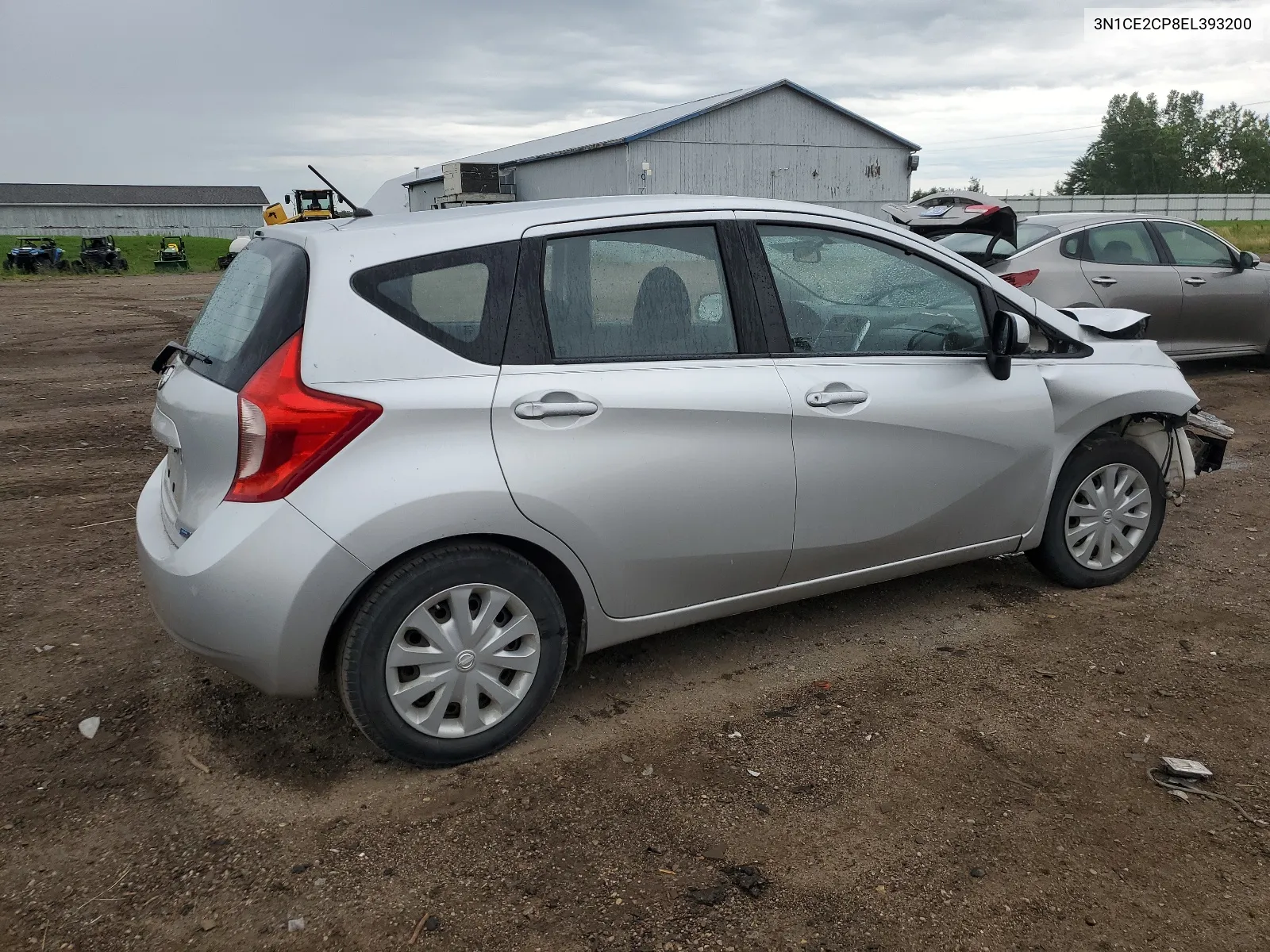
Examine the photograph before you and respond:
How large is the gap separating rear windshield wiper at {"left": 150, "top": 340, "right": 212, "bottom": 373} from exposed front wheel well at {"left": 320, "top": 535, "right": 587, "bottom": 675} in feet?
2.97

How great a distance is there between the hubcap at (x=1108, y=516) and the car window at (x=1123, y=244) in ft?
15.5

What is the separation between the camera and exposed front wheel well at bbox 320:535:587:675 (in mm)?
2865

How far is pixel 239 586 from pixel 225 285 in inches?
48.3

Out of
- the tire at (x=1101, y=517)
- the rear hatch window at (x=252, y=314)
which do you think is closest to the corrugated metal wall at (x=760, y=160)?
the tire at (x=1101, y=517)

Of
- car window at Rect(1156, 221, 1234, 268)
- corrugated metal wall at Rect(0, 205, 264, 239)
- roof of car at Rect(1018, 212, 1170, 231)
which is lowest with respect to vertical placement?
car window at Rect(1156, 221, 1234, 268)

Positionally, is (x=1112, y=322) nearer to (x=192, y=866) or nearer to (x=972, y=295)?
(x=972, y=295)

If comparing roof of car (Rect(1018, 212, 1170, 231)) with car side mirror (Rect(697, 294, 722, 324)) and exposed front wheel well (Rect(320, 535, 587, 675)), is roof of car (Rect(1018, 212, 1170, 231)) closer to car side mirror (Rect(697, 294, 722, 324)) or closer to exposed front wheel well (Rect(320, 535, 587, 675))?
car side mirror (Rect(697, 294, 722, 324))

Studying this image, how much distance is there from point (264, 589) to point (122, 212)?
3431 inches

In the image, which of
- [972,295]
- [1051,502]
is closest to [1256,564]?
[1051,502]

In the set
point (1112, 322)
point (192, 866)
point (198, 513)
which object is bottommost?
point (192, 866)

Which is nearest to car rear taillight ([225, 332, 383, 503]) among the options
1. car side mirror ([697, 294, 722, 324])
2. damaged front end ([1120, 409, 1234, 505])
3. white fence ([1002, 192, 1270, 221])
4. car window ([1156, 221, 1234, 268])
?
car side mirror ([697, 294, 722, 324])

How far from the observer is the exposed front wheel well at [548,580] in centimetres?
287

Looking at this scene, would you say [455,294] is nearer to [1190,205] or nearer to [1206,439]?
[1206,439]

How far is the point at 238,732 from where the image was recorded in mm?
3379
